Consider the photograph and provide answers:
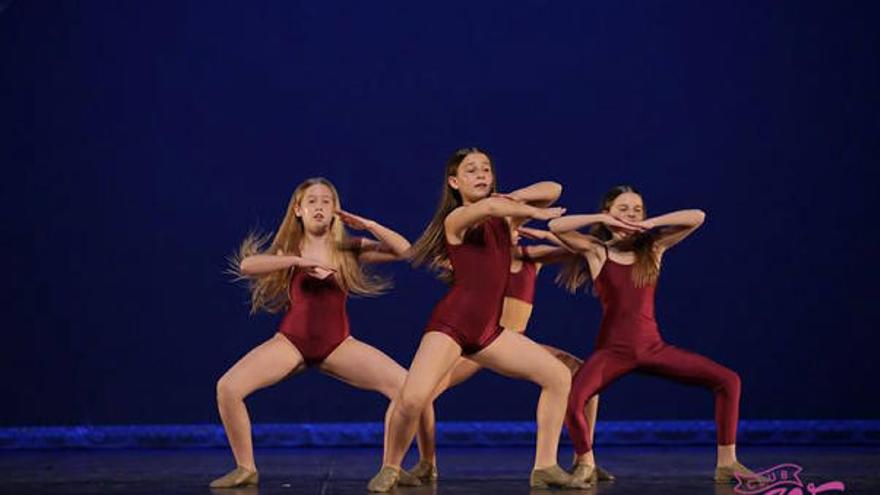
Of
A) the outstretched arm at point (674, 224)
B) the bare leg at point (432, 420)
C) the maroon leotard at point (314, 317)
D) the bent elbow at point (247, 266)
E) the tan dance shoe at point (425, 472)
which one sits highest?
the outstretched arm at point (674, 224)

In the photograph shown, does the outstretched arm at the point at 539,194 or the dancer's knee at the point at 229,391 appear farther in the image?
the outstretched arm at the point at 539,194

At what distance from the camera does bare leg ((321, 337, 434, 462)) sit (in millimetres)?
5094

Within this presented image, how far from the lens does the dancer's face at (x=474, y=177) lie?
16.5 feet

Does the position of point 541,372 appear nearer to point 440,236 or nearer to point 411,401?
point 411,401

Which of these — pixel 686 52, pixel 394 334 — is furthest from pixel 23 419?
pixel 686 52

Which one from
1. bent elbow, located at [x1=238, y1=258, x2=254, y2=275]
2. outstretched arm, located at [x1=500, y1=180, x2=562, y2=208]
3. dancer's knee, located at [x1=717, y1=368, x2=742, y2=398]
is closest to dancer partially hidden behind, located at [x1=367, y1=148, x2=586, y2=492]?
outstretched arm, located at [x1=500, y1=180, x2=562, y2=208]

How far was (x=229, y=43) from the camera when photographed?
24.2 ft

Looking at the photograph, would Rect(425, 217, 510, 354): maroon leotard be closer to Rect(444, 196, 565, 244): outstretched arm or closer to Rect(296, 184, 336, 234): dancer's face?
Rect(444, 196, 565, 244): outstretched arm

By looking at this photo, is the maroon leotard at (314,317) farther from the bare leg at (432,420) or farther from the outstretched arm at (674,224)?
the outstretched arm at (674,224)

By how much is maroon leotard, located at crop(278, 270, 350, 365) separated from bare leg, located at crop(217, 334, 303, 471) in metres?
0.07

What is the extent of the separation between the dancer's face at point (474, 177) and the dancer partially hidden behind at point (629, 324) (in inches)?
15.2

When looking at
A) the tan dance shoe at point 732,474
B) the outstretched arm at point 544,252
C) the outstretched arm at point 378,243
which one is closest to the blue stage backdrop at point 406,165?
the outstretched arm at point 544,252

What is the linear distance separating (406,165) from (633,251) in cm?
222

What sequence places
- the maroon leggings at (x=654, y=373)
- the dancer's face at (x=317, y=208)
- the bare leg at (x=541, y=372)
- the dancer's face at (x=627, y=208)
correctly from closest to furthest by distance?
the bare leg at (x=541, y=372), the maroon leggings at (x=654, y=373), the dancer's face at (x=317, y=208), the dancer's face at (x=627, y=208)
